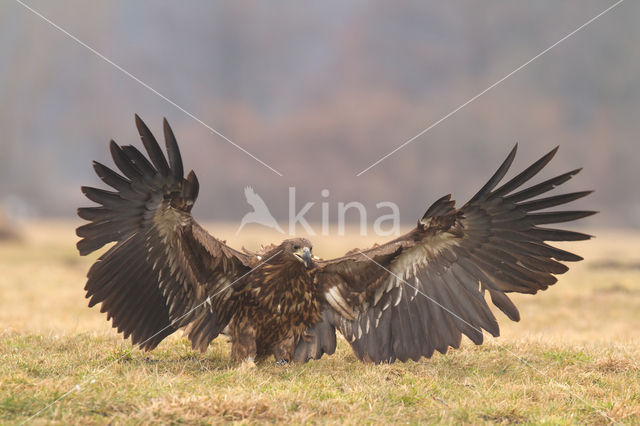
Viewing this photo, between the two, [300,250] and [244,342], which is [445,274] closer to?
[300,250]

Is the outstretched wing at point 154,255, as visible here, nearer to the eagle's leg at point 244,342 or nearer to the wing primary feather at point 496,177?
the eagle's leg at point 244,342

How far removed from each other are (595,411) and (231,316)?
11.4ft

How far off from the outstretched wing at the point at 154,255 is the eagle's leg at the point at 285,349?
0.63 meters

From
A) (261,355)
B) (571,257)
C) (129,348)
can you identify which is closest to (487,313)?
(571,257)

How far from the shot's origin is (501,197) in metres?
5.71

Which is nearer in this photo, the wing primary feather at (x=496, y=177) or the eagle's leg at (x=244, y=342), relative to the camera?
the wing primary feather at (x=496, y=177)

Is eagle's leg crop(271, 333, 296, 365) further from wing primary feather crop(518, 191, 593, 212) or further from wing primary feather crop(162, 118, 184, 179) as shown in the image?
wing primary feather crop(518, 191, 593, 212)

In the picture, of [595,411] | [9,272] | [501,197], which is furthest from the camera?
[9,272]

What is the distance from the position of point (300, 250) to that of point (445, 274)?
154 cm

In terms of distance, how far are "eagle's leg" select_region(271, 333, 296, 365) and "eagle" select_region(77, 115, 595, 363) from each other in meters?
0.01

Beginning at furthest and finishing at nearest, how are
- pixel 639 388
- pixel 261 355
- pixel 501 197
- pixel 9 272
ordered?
pixel 9 272, pixel 261 355, pixel 501 197, pixel 639 388

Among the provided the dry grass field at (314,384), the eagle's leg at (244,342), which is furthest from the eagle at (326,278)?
the dry grass field at (314,384)

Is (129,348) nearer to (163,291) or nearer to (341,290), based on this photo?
(163,291)

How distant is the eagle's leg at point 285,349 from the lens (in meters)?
6.03
